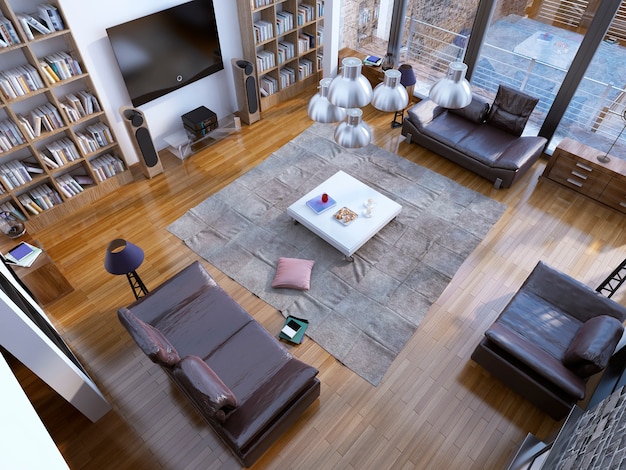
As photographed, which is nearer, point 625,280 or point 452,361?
point 452,361

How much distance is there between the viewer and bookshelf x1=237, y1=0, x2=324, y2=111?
666cm

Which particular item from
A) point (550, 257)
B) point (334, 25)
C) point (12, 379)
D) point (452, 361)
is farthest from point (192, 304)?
point (334, 25)

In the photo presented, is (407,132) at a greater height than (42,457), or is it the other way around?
(42,457)

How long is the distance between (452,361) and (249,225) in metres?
3.01

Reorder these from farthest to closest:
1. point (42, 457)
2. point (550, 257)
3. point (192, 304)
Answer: point (550, 257) < point (192, 304) < point (42, 457)

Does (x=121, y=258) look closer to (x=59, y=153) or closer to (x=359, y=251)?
(x=59, y=153)

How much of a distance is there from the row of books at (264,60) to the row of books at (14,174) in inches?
145

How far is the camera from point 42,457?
60.7 inches

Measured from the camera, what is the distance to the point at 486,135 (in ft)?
21.1

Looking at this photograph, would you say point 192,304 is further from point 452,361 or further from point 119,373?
point 452,361

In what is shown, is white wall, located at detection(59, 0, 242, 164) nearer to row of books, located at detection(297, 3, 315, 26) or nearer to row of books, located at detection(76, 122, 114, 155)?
row of books, located at detection(76, 122, 114, 155)

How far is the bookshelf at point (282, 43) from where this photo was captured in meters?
6.66

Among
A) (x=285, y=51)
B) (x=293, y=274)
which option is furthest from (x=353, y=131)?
(x=285, y=51)

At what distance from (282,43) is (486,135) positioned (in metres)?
3.74
